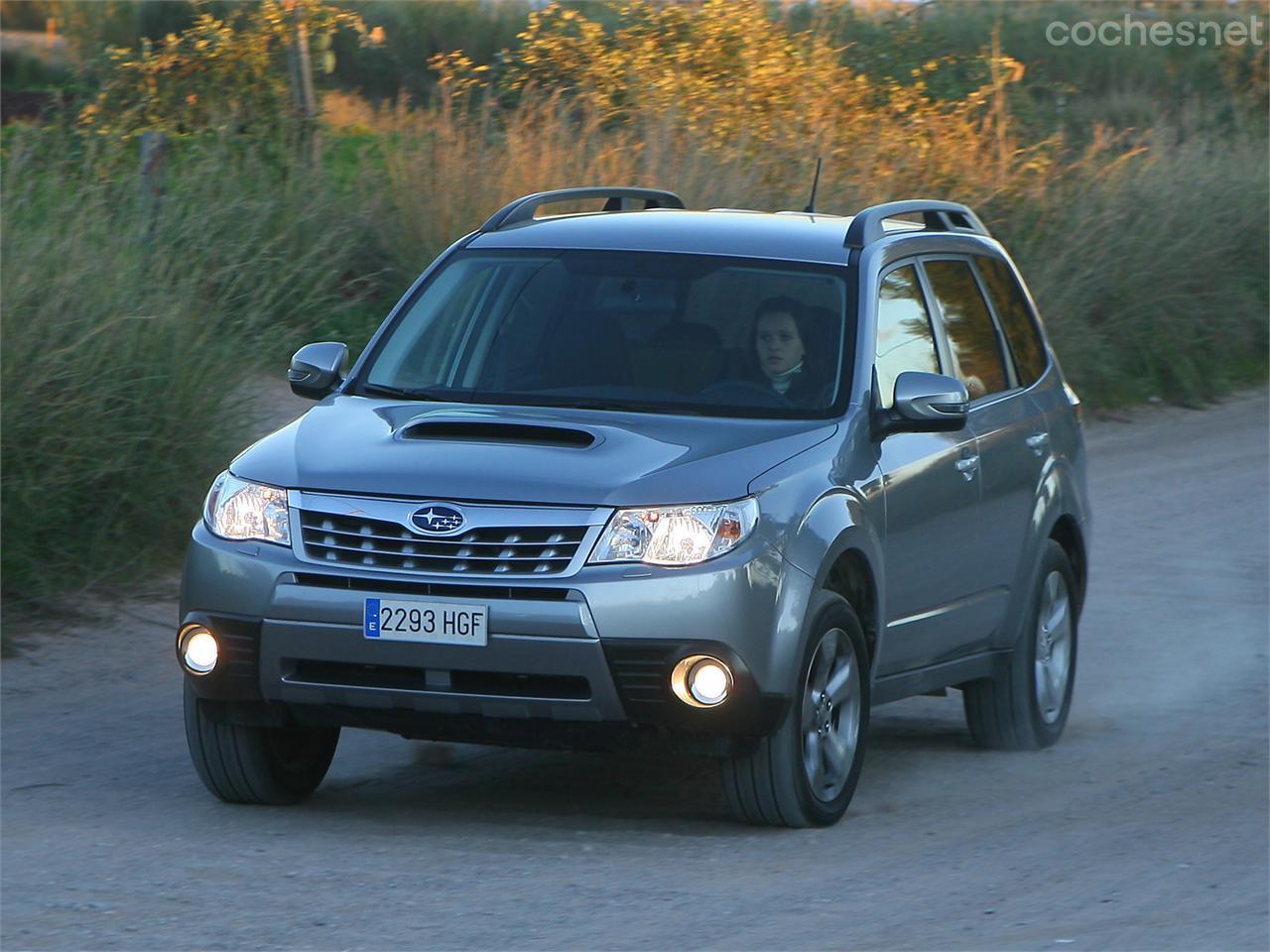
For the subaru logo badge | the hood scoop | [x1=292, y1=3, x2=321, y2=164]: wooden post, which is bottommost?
[x1=292, y1=3, x2=321, y2=164]: wooden post

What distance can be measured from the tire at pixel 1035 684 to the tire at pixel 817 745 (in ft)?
4.87

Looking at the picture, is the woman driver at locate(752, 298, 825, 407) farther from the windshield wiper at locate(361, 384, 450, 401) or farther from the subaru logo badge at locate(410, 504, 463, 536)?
the subaru logo badge at locate(410, 504, 463, 536)

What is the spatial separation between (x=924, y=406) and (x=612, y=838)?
1561 mm

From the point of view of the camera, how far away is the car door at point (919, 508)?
6.74m

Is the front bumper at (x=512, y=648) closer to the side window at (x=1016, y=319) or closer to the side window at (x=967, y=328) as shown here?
the side window at (x=967, y=328)

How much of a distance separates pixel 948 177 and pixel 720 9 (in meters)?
2.45

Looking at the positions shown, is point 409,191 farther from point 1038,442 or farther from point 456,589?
point 456,589

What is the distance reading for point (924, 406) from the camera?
6.57 m

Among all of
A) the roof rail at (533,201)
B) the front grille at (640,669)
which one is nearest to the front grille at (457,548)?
the front grille at (640,669)

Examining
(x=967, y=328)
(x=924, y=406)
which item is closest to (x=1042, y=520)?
(x=967, y=328)

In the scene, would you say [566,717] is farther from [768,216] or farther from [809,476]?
→ [768,216]

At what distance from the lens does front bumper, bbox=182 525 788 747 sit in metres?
5.71

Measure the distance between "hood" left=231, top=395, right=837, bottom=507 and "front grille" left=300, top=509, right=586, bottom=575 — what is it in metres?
0.09

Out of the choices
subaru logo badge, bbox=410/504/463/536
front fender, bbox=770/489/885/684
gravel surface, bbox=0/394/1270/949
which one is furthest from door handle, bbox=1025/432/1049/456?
subaru logo badge, bbox=410/504/463/536
